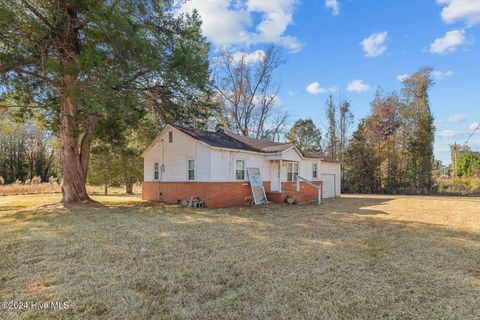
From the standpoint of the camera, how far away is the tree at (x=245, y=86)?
28.1m

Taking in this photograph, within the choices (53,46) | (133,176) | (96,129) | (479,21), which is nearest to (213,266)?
(53,46)

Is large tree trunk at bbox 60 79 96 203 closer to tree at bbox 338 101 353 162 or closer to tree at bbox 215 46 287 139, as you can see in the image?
tree at bbox 215 46 287 139

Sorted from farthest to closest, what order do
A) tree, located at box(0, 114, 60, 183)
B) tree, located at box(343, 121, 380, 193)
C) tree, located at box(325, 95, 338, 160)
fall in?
tree, located at box(0, 114, 60, 183), tree, located at box(325, 95, 338, 160), tree, located at box(343, 121, 380, 193)

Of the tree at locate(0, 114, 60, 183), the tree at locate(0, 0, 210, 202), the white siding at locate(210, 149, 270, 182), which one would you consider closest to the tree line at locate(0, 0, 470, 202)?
the tree at locate(0, 0, 210, 202)

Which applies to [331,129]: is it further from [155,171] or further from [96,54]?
[96,54]

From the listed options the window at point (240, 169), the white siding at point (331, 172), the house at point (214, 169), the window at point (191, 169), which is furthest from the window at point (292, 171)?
the window at point (191, 169)

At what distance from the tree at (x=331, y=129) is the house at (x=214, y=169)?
43.9 feet

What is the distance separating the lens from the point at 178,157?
13.9m

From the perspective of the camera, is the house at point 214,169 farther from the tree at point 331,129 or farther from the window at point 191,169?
the tree at point 331,129

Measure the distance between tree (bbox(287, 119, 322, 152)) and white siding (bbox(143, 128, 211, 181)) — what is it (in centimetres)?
1904

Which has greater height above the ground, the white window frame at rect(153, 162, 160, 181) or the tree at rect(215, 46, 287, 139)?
the tree at rect(215, 46, 287, 139)

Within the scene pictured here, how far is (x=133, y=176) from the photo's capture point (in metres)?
22.9

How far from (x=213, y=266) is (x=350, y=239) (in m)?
3.69

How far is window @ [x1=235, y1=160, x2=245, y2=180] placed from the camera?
13719 millimetres
